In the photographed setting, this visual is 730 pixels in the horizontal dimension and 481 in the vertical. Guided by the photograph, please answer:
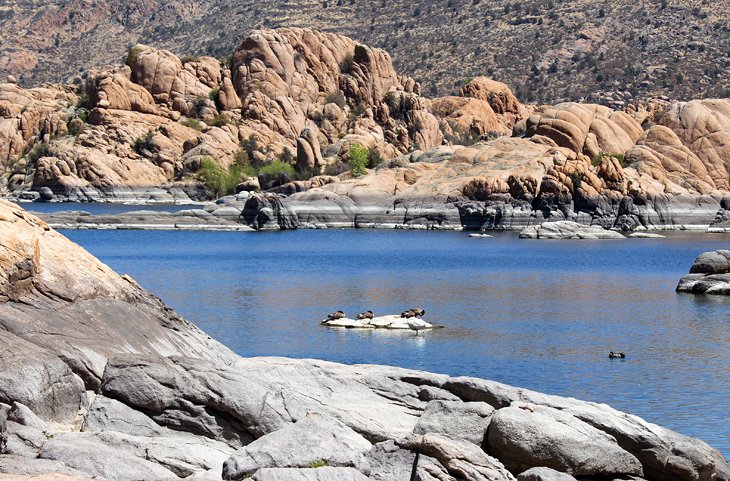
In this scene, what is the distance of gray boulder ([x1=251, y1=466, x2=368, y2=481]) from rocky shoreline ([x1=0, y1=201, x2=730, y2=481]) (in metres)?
0.02

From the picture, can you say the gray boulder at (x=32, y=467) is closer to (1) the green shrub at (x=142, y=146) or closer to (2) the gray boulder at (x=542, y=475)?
(2) the gray boulder at (x=542, y=475)

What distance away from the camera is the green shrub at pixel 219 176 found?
Answer: 5920 inches

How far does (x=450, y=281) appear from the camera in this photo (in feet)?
215

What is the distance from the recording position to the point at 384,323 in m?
44.5

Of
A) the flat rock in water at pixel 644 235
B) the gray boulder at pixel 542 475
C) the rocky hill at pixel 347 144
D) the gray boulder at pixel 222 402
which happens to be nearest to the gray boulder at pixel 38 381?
the gray boulder at pixel 222 402

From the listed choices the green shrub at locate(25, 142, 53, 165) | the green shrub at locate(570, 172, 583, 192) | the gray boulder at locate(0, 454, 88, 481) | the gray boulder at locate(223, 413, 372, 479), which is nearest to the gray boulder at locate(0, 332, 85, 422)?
the gray boulder at locate(0, 454, 88, 481)

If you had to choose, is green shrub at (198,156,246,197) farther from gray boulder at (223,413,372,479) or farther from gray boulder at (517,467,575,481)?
gray boulder at (517,467,575,481)

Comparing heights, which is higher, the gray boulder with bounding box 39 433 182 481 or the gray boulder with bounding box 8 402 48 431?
the gray boulder with bounding box 8 402 48 431

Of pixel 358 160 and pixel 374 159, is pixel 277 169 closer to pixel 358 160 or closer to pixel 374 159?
pixel 374 159

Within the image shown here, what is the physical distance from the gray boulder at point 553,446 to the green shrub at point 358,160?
107 meters

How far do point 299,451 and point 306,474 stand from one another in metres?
Answer: 0.75

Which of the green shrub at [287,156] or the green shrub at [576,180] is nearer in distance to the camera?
the green shrub at [576,180]

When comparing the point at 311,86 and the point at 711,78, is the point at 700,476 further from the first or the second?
the point at 711,78

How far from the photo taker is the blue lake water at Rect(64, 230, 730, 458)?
33.5 metres
